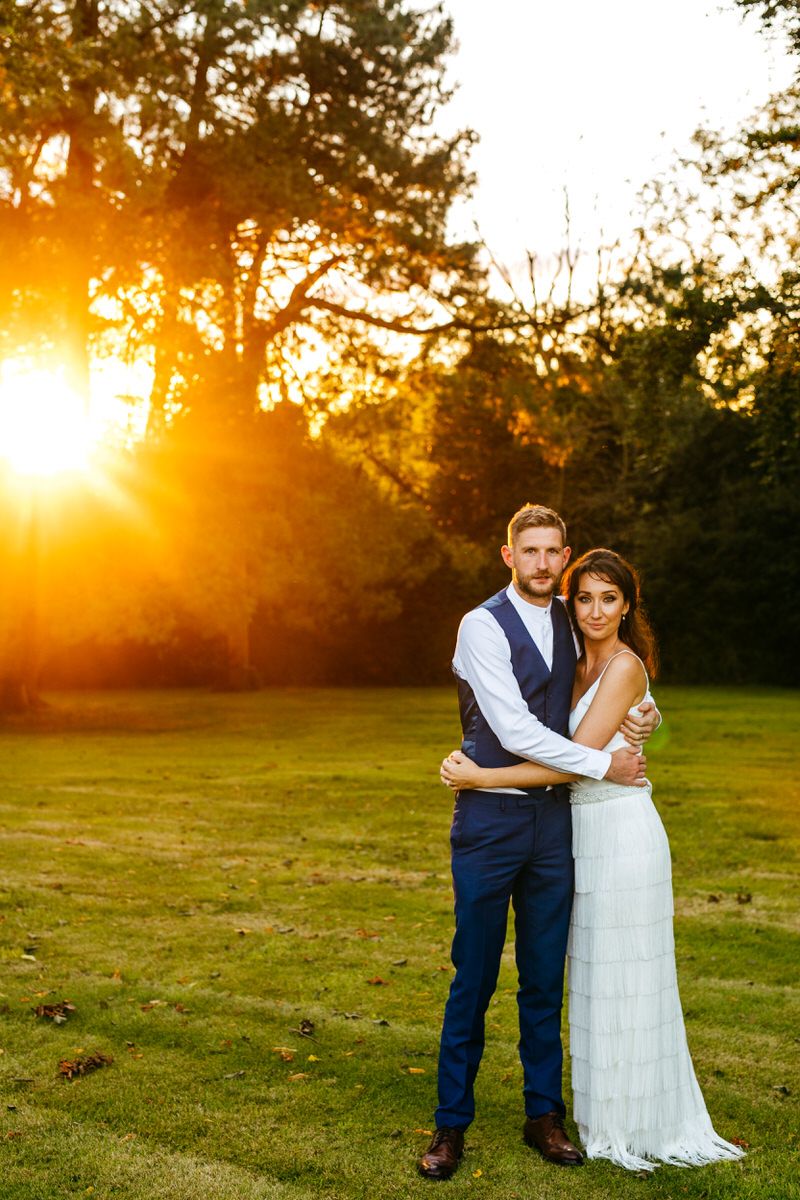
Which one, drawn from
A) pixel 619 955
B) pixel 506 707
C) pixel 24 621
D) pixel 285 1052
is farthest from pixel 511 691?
pixel 24 621

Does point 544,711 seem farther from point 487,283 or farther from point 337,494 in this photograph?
point 337,494

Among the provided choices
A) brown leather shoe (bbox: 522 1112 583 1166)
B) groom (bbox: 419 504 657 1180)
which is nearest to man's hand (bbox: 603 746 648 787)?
groom (bbox: 419 504 657 1180)

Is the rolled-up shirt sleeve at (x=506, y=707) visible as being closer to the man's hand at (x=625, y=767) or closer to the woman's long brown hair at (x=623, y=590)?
the man's hand at (x=625, y=767)

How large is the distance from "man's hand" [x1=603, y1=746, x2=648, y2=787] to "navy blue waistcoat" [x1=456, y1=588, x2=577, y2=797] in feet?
0.81

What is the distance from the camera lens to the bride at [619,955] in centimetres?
446

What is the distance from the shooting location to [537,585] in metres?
4.55

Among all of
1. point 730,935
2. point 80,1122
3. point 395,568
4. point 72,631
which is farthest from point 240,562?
point 80,1122

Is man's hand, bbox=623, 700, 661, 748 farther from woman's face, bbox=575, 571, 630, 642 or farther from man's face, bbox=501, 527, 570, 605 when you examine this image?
man's face, bbox=501, 527, 570, 605

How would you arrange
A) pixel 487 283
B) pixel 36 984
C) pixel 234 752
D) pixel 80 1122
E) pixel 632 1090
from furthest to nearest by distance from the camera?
pixel 487 283
pixel 234 752
pixel 36 984
pixel 80 1122
pixel 632 1090

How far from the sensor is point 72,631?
25.2 metres

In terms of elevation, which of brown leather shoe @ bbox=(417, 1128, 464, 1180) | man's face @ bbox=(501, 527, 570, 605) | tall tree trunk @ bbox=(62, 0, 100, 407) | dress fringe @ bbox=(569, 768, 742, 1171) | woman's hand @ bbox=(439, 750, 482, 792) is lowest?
brown leather shoe @ bbox=(417, 1128, 464, 1180)

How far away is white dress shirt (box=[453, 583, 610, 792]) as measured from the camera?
4.34m

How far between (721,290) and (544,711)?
429 inches

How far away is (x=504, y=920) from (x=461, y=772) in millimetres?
634
